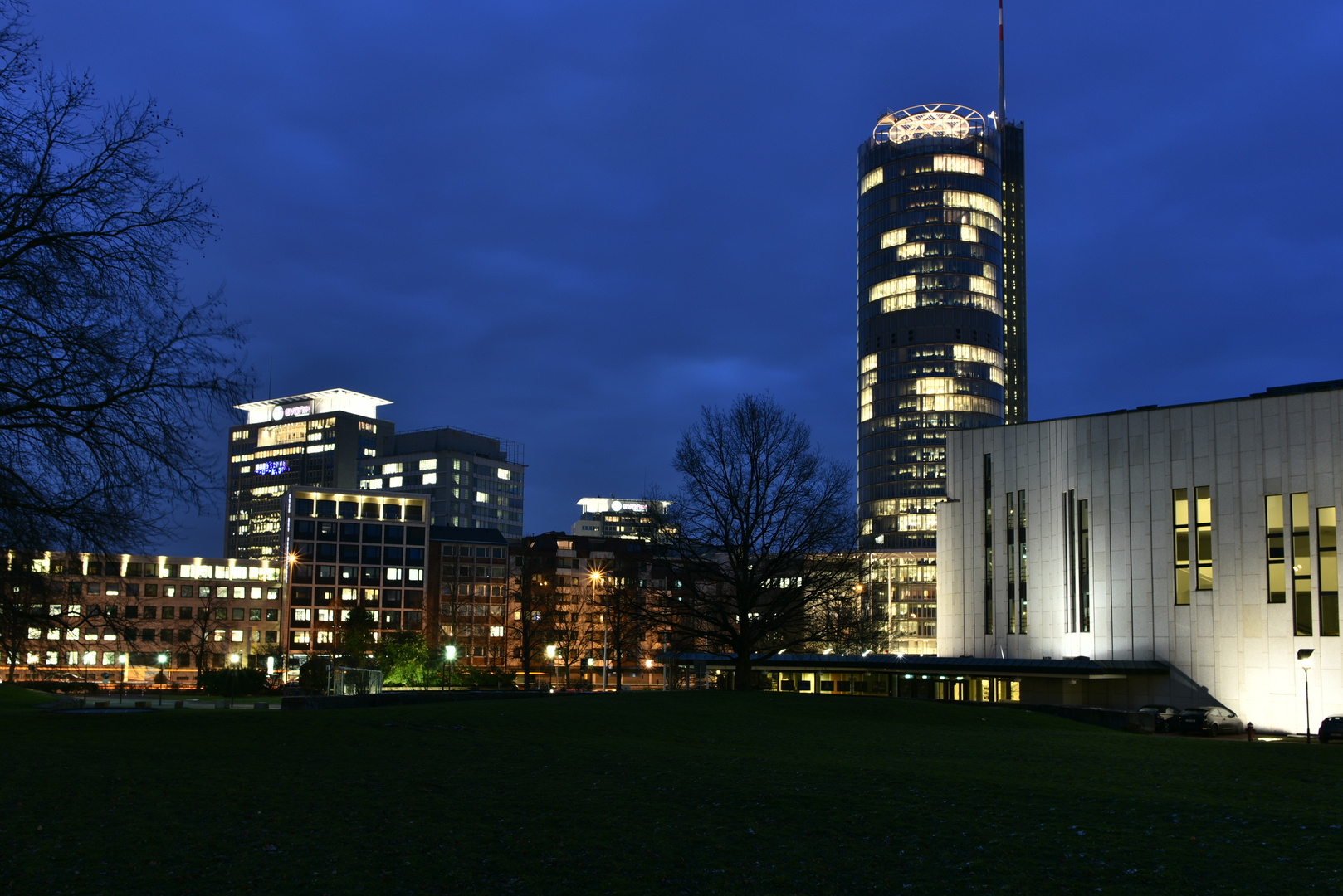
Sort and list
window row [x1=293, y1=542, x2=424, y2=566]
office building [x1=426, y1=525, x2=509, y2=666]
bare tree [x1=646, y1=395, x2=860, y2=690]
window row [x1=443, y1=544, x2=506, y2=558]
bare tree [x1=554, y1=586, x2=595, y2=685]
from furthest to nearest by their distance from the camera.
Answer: window row [x1=443, y1=544, x2=506, y2=558], office building [x1=426, y1=525, x2=509, y2=666], window row [x1=293, y1=542, x2=424, y2=566], bare tree [x1=554, y1=586, x2=595, y2=685], bare tree [x1=646, y1=395, x2=860, y2=690]

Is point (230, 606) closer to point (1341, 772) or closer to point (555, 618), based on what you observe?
point (555, 618)

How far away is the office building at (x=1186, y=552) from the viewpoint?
200 feet

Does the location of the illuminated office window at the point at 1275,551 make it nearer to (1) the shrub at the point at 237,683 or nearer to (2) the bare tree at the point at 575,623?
(1) the shrub at the point at 237,683

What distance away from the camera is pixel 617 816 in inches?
610

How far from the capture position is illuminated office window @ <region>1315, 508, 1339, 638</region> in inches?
2360

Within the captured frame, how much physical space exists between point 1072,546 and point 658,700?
38.1 meters

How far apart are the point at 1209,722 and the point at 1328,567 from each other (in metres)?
11.3

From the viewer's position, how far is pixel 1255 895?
11.3m

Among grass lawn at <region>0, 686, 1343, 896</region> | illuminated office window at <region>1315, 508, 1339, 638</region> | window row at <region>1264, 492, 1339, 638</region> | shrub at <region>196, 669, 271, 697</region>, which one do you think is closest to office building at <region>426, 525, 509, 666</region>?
shrub at <region>196, 669, 271, 697</region>

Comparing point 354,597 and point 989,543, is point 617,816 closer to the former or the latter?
point 989,543

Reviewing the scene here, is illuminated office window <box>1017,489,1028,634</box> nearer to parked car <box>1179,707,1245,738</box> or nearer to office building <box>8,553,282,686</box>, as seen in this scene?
parked car <box>1179,707,1245,738</box>

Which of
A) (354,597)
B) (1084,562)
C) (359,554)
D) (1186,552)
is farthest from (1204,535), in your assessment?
(359,554)

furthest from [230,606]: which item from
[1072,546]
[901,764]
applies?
[901,764]

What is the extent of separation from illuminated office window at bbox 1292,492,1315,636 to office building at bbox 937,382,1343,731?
0.08 metres
